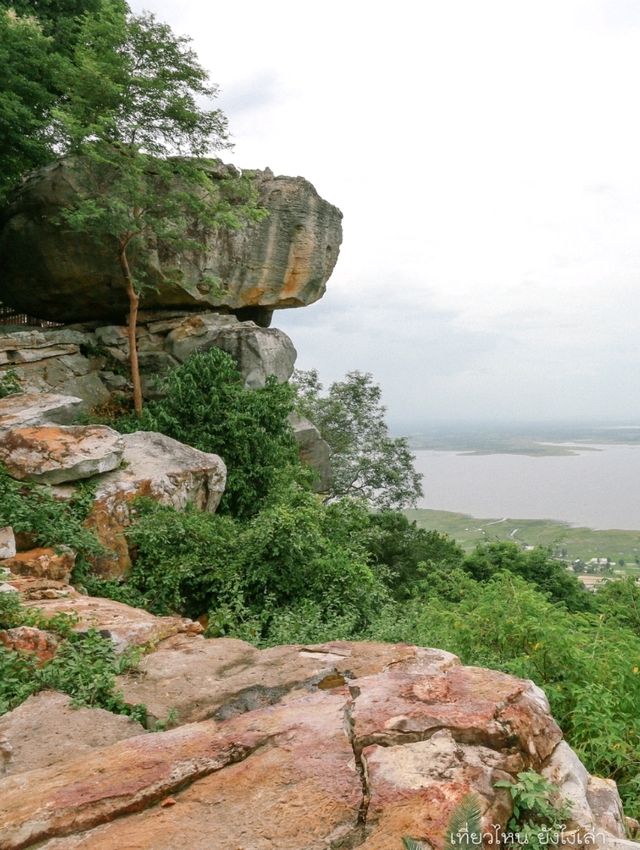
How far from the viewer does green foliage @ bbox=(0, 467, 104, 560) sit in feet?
22.5

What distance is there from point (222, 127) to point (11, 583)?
11055mm

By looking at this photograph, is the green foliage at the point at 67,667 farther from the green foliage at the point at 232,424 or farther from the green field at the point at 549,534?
the green field at the point at 549,534

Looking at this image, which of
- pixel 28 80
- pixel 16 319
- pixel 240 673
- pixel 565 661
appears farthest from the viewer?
pixel 16 319

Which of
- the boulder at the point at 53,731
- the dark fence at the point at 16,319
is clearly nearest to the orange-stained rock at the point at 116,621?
the boulder at the point at 53,731

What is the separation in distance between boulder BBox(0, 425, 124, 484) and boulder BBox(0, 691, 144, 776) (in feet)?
15.2

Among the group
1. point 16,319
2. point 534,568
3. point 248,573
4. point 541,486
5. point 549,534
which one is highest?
point 16,319

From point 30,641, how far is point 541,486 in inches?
3369

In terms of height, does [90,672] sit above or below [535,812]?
below

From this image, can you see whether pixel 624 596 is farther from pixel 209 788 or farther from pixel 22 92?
pixel 22 92

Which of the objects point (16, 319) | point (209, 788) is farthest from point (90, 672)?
point (16, 319)

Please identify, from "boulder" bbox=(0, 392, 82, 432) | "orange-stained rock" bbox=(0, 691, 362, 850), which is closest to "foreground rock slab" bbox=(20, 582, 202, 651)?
"orange-stained rock" bbox=(0, 691, 362, 850)

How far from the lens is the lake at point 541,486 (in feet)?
197

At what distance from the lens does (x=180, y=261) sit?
49.6 ft

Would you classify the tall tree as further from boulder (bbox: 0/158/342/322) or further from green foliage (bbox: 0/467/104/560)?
green foliage (bbox: 0/467/104/560)
